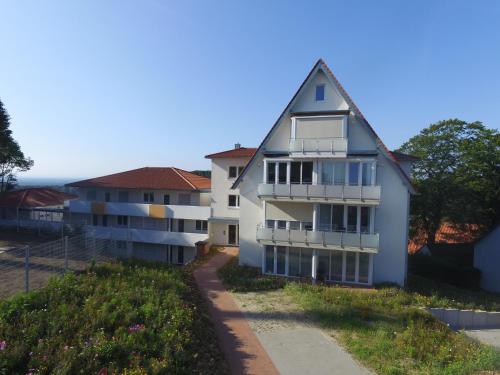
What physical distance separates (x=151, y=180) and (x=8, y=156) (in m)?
19.9

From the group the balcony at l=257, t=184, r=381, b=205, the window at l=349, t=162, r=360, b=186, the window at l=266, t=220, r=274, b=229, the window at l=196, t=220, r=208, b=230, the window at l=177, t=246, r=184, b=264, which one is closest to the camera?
the balcony at l=257, t=184, r=381, b=205

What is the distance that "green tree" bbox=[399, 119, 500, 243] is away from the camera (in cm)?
2542

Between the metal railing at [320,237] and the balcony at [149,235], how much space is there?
9.11 m

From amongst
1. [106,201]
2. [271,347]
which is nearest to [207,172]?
[106,201]

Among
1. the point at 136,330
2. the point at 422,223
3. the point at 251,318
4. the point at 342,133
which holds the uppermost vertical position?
the point at 342,133

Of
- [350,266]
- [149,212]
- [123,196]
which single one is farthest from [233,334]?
[123,196]

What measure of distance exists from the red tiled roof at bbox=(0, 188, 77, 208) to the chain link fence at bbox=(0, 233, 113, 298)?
17749 mm

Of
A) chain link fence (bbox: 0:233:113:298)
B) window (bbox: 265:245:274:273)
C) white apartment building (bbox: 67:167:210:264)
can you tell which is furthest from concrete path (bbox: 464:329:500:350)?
chain link fence (bbox: 0:233:113:298)

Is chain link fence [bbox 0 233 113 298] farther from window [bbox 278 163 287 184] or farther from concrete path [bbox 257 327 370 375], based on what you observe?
window [bbox 278 163 287 184]

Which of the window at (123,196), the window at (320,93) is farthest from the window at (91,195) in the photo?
the window at (320,93)

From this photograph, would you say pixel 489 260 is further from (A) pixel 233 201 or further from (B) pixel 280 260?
(A) pixel 233 201

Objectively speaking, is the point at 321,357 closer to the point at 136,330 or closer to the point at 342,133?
the point at 136,330

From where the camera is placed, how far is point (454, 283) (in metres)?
24.3

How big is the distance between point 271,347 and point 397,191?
12382 mm
